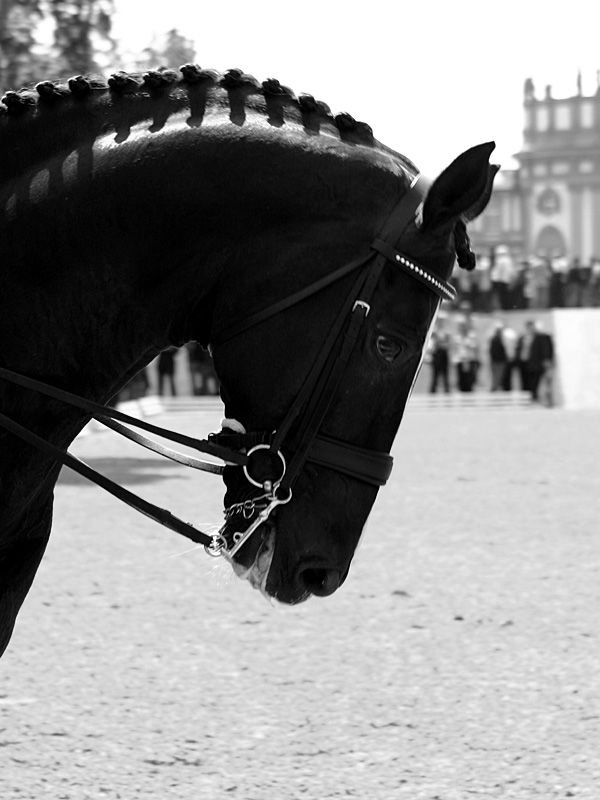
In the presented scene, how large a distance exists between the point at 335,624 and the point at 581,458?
10358mm

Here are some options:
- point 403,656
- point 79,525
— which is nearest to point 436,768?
point 403,656

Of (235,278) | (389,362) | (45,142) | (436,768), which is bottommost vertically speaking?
(436,768)

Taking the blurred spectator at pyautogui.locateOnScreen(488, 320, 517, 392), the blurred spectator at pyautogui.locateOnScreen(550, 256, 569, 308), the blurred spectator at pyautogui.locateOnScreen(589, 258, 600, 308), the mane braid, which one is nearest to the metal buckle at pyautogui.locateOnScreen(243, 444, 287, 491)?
the mane braid

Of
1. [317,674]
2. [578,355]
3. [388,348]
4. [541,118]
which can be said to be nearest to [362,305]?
[388,348]

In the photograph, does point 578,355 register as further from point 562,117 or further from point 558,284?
point 562,117

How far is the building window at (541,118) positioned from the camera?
82.2m

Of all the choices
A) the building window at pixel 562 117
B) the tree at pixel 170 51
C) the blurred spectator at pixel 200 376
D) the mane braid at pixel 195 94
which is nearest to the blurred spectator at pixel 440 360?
the blurred spectator at pixel 200 376

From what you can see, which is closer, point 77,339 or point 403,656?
point 77,339

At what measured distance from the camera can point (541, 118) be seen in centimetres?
8269

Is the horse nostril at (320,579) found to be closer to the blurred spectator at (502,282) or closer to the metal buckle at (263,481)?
the metal buckle at (263,481)

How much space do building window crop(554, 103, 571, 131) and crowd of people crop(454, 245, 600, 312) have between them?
49.4 metres

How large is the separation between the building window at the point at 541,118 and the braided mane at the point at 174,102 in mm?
82515

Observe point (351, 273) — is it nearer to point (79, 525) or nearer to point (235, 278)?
point (235, 278)

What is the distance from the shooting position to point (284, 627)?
6895 millimetres
